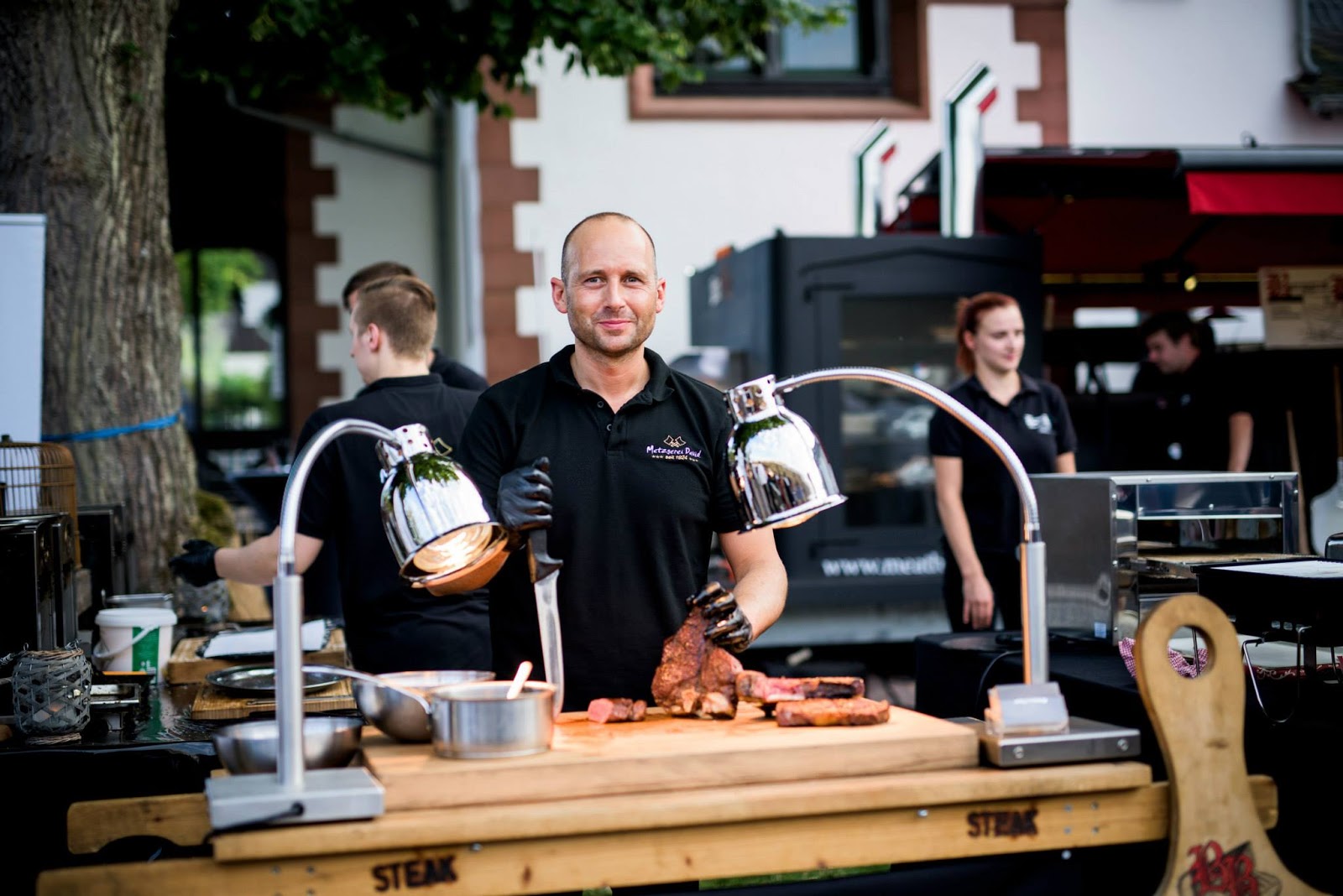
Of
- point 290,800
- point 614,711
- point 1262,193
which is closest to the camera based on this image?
point 290,800

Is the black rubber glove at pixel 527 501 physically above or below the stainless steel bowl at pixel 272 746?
above

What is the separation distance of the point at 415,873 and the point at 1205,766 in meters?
1.25

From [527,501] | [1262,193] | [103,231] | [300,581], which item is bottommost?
[300,581]

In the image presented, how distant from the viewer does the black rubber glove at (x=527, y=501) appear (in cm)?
219

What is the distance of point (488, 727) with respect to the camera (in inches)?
81.7

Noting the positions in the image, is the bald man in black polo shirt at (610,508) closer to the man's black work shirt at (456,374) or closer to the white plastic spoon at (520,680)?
the white plastic spoon at (520,680)

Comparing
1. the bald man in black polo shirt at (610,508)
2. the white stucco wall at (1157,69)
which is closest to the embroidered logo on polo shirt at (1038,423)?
the bald man in black polo shirt at (610,508)

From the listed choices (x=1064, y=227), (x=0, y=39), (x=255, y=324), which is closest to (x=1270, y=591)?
(x=0, y=39)

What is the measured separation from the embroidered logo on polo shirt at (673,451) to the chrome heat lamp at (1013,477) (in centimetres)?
58

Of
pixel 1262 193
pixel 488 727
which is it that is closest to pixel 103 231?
pixel 488 727

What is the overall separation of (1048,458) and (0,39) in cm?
395

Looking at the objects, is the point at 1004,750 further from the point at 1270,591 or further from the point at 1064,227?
the point at 1064,227

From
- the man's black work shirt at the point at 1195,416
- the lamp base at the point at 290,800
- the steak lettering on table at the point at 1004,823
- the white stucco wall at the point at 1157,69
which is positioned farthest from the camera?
the white stucco wall at the point at 1157,69

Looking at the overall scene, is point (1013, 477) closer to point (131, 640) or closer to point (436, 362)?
point (131, 640)
